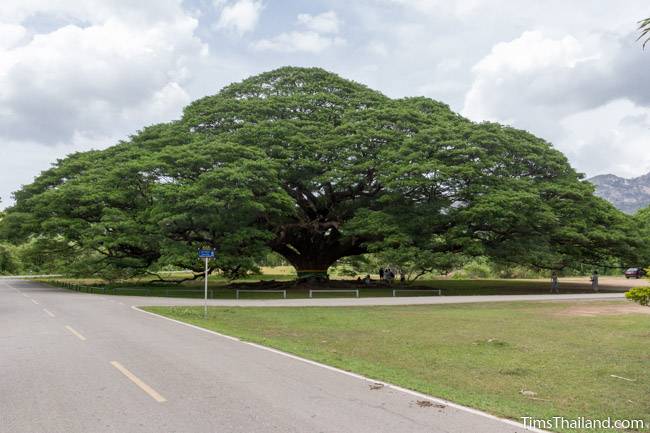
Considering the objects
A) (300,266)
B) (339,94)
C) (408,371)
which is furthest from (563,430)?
(339,94)

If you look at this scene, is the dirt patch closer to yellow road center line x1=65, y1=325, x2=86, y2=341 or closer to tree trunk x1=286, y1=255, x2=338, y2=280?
yellow road center line x1=65, y1=325, x2=86, y2=341

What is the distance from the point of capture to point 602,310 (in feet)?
67.5

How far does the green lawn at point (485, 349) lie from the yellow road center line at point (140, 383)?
3675 millimetres

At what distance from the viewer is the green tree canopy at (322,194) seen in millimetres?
29484

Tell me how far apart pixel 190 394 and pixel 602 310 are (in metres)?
19.4

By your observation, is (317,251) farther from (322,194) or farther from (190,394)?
(190,394)

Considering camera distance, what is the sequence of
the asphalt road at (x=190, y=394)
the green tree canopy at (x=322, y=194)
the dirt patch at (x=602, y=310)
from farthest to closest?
the green tree canopy at (x=322, y=194) < the dirt patch at (x=602, y=310) < the asphalt road at (x=190, y=394)

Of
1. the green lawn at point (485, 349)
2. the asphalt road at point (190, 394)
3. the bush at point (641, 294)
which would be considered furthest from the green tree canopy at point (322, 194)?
the bush at point (641, 294)

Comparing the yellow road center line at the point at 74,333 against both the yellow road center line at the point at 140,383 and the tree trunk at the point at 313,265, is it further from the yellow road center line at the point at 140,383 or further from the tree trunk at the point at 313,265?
the tree trunk at the point at 313,265

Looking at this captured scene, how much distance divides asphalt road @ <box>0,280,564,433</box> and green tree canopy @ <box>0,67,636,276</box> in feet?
56.3

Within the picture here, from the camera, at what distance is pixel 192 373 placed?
851cm

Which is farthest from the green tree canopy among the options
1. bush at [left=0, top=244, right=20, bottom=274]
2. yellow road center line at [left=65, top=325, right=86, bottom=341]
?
bush at [left=0, top=244, right=20, bottom=274]

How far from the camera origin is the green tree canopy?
29484mm

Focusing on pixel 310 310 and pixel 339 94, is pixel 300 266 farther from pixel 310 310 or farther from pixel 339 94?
pixel 310 310
